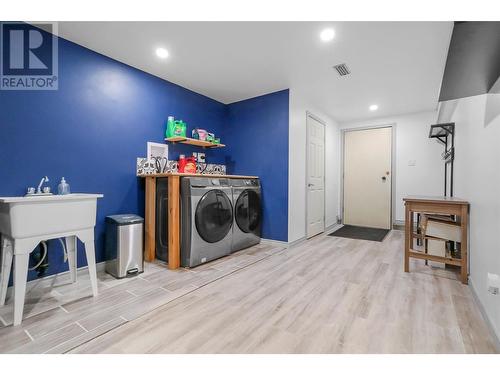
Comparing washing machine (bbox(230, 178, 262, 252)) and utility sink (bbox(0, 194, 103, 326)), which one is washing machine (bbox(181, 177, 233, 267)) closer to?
washing machine (bbox(230, 178, 262, 252))

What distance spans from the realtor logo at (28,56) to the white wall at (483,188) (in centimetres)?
315

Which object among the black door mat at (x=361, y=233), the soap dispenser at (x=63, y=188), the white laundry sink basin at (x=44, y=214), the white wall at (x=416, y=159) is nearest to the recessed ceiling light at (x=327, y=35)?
the white laundry sink basin at (x=44, y=214)

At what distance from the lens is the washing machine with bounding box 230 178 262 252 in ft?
9.05

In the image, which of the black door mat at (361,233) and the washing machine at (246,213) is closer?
the washing machine at (246,213)

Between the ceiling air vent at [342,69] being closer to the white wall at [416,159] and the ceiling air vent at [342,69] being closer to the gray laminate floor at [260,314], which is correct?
the gray laminate floor at [260,314]

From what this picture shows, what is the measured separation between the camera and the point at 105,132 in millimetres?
2256

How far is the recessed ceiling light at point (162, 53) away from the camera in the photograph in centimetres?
215

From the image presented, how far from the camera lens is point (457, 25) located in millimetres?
796

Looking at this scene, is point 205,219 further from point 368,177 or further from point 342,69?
point 368,177

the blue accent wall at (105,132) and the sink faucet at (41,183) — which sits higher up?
Result: the blue accent wall at (105,132)

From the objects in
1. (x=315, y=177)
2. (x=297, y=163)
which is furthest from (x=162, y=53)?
(x=315, y=177)

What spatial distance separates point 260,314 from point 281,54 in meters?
2.24

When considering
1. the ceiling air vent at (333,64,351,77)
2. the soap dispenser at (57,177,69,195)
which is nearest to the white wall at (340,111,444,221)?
the ceiling air vent at (333,64,351,77)
